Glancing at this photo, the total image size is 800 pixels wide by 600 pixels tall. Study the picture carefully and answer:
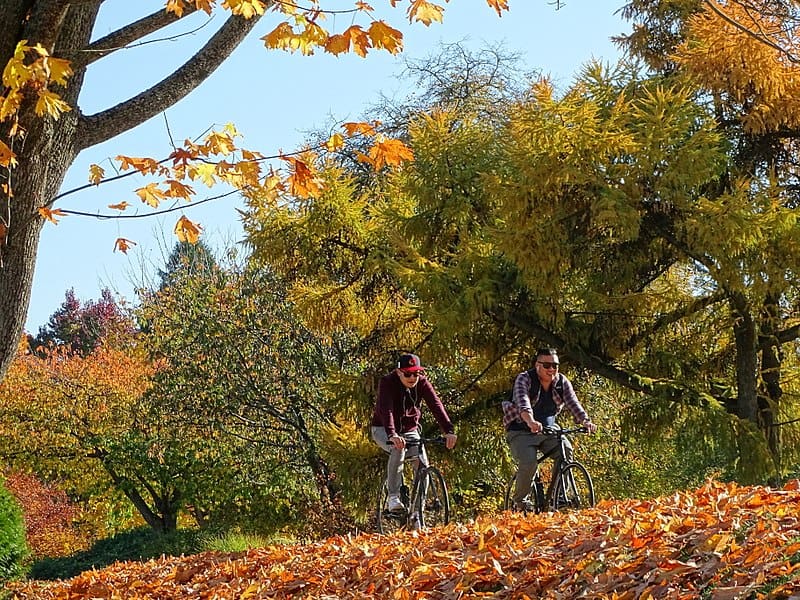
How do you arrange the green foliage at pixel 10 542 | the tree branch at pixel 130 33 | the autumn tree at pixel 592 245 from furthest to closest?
1. the autumn tree at pixel 592 245
2. the green foliage at pixel 10 542
3. the tree branch at pixel 130 33

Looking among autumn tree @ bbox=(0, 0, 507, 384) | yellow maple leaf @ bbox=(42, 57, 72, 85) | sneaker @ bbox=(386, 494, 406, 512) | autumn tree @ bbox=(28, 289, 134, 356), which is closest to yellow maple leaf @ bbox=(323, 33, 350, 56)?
autumn tree @ bbox=(0, 0, 507, 384)

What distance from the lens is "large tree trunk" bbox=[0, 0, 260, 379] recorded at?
4.61 m

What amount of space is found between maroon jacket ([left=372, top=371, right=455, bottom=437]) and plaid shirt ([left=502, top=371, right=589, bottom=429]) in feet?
1.70

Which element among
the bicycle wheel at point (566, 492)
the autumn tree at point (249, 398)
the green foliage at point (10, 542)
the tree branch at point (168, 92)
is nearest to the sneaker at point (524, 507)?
the bicycle wheel at point (566, 492)

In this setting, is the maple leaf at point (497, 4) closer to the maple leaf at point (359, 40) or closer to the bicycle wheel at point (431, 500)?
the maple leaf at point (359, 40)

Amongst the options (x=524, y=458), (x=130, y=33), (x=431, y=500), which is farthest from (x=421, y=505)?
(x=130, y=33)

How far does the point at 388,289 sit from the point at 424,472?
8.44m

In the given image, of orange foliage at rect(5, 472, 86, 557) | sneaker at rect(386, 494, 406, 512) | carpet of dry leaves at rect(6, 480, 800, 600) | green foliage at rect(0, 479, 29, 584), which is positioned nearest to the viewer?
carpet of dry leaves at rect(6, 480, 800, 600)

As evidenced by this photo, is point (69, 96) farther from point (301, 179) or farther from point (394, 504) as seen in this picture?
point (394, 504)

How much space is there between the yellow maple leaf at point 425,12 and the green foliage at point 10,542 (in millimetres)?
9189

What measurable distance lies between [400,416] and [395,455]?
15.3 inches

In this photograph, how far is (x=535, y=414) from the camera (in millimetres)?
8805

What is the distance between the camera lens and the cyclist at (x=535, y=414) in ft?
28.3

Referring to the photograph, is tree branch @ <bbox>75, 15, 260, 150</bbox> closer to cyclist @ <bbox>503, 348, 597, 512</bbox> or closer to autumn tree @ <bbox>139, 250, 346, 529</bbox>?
cyclist @ <bbox>503, 348, 597, 512</bbox>
